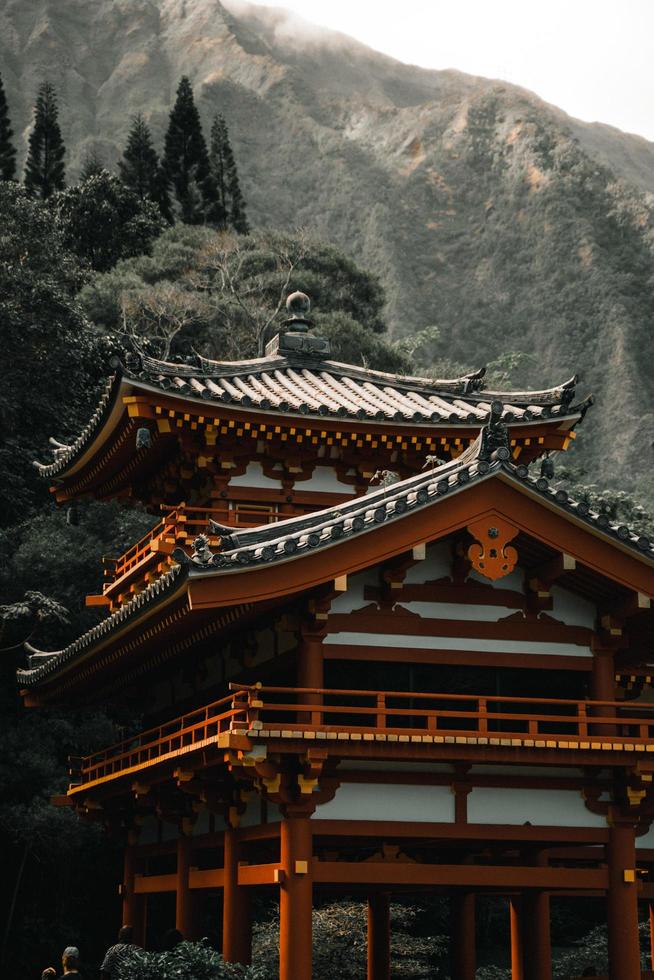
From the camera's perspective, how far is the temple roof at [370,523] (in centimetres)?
1658

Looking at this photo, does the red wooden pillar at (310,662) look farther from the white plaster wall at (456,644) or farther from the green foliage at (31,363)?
the green foliage at (31,363)

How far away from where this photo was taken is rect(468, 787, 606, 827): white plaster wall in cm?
1789

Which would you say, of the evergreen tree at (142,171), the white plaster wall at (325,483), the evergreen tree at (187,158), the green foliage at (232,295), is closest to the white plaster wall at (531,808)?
the white plaster wall at (325,483)

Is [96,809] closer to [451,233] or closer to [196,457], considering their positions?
[196,457]

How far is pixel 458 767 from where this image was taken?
696 inches

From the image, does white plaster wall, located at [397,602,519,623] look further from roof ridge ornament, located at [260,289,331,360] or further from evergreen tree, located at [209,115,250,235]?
evergreen tree, located at [209,115,250,235]

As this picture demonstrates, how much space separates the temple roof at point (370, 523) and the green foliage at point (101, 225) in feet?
172

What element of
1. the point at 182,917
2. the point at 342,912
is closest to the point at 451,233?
the point at 342,912

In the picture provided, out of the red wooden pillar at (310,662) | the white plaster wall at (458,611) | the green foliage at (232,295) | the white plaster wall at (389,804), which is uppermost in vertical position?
the green foliage at (232,295)

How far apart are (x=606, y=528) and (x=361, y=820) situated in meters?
5.12

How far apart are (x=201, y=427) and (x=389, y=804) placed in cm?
748

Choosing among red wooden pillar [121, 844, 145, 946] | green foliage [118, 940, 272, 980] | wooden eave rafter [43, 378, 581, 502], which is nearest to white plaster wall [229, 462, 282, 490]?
wooden eave rafter [43, 378, 581, 502]

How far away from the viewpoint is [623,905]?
1789 cm

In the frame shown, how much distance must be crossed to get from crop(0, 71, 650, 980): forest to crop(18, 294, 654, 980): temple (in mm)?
2017
